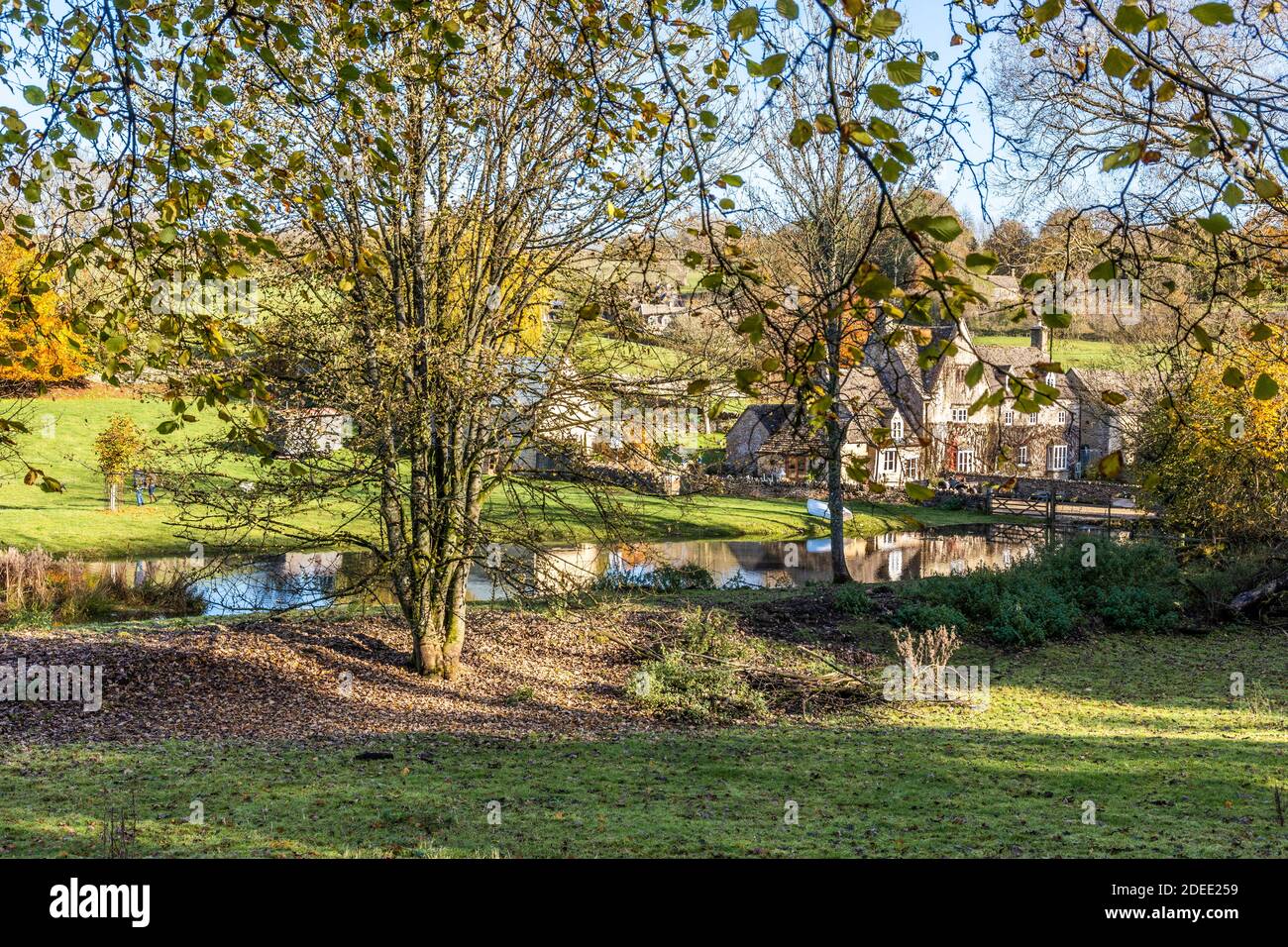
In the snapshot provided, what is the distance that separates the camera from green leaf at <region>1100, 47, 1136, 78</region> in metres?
3.25

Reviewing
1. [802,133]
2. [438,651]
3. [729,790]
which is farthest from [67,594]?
[802,133]

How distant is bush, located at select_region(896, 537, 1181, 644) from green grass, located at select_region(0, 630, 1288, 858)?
428 cm

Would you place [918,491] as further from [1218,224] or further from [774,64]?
[774,64]

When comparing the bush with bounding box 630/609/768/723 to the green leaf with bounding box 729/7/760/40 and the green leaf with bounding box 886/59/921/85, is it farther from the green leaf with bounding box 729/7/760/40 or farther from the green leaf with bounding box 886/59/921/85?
the green leaf with bounding box 886/59/921/85

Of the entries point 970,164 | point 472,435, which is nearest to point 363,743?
point 472,435

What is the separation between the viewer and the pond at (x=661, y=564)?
1277 centimetres

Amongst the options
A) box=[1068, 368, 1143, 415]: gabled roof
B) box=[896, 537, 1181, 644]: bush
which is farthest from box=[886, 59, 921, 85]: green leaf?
box=[1068, 368, 1143, 415]: gabled roof

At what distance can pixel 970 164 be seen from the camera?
4.42 m

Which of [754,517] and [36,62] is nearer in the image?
[36,62]

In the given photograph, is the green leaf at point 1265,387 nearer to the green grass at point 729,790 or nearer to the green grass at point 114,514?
the green grass at point 729,790

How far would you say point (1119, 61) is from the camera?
3.27 metres

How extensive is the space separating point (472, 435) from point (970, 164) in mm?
9848

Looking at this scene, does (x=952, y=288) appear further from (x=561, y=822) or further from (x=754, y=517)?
(x=754, y=517)
